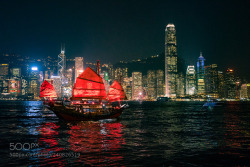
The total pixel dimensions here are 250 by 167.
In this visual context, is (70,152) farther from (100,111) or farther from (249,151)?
(100,111)

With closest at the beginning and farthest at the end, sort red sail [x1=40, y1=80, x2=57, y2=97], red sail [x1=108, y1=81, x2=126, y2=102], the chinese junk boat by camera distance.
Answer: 1. the chinese junk boat
2. red sail [x1=108, y1=81, x2=126, y2=102]
3. red sail [x1=40, y1=80, x2=57, y2=97]

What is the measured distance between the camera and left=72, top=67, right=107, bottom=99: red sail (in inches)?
2082

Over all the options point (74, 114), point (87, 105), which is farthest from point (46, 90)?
point (74, 114)

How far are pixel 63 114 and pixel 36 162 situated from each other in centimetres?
3202

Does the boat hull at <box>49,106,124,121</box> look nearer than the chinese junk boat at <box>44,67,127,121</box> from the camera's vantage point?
Yes

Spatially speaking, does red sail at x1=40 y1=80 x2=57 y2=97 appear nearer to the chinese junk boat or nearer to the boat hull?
the chinese junk boat

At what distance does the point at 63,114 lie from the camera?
48531mm

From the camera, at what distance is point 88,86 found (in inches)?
2110

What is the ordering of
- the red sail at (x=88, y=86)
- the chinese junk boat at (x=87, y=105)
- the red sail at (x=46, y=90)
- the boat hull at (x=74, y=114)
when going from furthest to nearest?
the red sail at (x=46, y=90) < the red sail at (x=88, y=86) < the chinese junk boat at (x=87, y=105) < the boat hull at (x=74, y=114)

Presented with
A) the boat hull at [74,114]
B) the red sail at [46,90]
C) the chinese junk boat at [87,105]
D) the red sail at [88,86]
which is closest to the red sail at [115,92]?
the chinese junk boat at [87,105]

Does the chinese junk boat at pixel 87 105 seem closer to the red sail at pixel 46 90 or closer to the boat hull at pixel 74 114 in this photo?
the boat hull at pixel 74 114

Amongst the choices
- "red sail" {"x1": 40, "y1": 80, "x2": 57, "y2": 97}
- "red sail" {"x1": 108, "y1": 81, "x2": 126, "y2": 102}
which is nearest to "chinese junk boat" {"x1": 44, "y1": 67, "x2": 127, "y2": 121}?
"red sail" {"x1": 108, "y1": 81, "x2": 126, "y2": 102}

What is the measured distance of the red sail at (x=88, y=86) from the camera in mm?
52875

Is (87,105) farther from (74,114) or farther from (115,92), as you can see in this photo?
(74,114)
